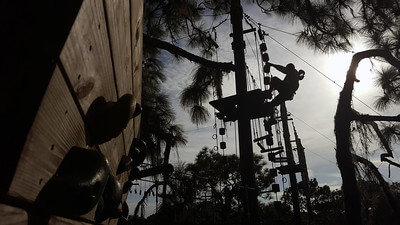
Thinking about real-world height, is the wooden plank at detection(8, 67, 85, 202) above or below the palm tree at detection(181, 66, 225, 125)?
below

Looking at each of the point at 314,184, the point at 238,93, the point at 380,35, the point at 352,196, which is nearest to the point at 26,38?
the point at 238,93

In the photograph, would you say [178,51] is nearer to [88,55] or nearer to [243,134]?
[243,134]

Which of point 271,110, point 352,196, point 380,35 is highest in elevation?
point 380,35

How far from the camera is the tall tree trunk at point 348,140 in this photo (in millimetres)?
5434

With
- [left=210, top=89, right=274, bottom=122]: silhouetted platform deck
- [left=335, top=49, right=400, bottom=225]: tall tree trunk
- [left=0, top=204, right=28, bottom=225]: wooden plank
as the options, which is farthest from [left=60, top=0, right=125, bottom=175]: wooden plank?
[left=335, top=49, right=400, bottom=225]: tall tree trunk

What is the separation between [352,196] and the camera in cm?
554

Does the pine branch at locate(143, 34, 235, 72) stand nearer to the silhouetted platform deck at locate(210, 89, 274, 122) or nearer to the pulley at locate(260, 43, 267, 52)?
the silhouetted platform deck at locate(210, 89, 274, 122)

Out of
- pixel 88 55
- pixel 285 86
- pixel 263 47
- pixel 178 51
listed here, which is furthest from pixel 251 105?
pixel 88 55

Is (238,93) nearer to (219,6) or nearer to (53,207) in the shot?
(219,6)

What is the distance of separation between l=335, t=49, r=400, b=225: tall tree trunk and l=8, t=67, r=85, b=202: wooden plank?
20.4 ft

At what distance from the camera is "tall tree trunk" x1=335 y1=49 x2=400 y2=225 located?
543 cm

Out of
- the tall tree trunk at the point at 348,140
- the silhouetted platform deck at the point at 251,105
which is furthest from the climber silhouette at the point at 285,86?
the tall tree trunk at the point at 348,140

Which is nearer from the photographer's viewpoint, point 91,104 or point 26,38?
point 26,38

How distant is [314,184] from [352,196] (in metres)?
23.1
